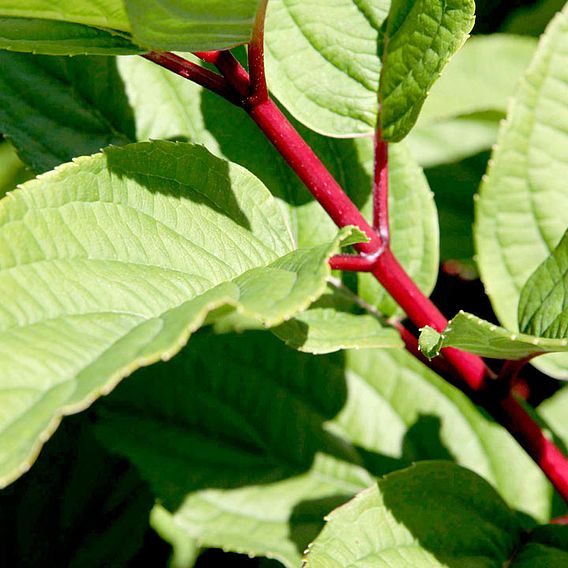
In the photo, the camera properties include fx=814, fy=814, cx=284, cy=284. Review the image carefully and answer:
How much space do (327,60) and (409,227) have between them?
334 millimetres

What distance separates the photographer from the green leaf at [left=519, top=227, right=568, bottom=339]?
1.03 meters

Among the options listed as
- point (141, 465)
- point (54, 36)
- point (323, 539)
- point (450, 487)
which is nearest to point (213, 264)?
point (54, 36)

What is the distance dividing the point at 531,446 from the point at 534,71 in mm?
575

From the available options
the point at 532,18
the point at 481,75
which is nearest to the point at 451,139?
the point at 481,75

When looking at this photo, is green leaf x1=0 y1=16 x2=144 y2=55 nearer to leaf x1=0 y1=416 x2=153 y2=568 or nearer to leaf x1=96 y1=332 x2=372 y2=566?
leaf x1=96 y1=332 x2=372 y2=566

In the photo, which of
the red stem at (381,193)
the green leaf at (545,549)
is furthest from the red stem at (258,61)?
the green leaf at (545,549)

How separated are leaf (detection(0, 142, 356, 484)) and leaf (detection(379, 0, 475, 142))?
222mm

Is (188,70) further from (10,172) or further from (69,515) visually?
(10,172)

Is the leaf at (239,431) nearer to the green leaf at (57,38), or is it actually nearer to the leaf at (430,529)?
the leaf at (430,529)

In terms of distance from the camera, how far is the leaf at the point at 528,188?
1.28 meters

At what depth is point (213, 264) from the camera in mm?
917

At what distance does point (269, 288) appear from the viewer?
2.64 ft

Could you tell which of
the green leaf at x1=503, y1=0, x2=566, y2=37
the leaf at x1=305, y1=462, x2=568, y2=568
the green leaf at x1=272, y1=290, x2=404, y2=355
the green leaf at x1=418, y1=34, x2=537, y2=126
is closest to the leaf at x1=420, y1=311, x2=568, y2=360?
the green leaf at x1=272, y1=290, x2=404, y2=355

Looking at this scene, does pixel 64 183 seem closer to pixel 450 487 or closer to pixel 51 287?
pixel 51 287
